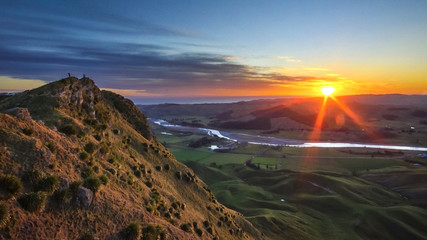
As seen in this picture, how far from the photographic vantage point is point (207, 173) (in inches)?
4769

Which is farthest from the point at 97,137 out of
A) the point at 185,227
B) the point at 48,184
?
the point at 185,227

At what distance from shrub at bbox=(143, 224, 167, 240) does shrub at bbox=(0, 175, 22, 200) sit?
902 cm

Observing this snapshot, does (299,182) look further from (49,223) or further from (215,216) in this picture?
(49,223)

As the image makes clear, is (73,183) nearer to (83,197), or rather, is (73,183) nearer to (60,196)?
(83,197)

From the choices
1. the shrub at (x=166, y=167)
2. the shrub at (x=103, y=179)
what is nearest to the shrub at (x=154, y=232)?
the shrub at (x=103, y=179)

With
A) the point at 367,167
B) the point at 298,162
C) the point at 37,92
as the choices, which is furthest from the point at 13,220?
the point at 367,167

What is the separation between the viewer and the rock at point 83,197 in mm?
17047

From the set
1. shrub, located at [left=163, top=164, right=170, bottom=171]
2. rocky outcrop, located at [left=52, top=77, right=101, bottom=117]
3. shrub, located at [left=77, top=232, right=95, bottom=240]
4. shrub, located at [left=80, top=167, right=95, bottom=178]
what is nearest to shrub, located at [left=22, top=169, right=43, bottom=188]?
shrub, located at [left=80, top=167, right=95, bottom=178]

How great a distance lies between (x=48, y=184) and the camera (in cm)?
1599

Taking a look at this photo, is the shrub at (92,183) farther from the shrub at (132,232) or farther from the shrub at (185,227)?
the shrub at (185,227)

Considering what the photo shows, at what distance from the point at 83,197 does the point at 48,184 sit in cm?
236

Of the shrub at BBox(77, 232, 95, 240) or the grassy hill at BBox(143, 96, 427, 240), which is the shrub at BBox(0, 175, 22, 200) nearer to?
the shrub at BBox(77, 232, 95, 240)

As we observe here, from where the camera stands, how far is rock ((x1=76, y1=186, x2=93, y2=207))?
1705 centimetres

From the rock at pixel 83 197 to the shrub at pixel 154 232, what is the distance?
486cm
